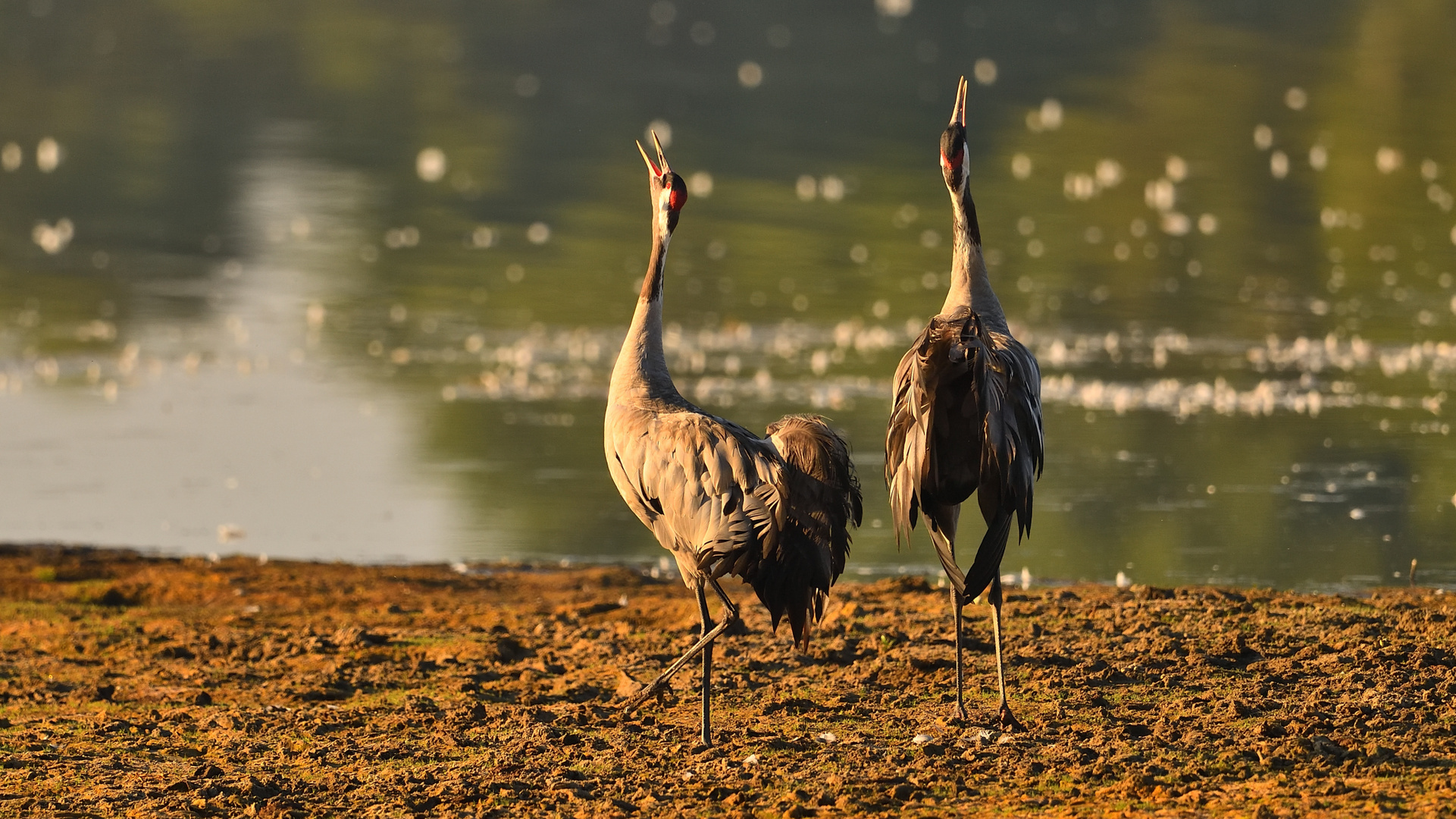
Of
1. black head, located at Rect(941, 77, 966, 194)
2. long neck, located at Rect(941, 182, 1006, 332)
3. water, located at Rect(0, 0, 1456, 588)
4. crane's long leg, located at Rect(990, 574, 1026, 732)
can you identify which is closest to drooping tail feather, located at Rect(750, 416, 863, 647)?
crane's long leg, located at Rect(990, 574, 1026, 732)

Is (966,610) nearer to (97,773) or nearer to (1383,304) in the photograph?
(97,773)

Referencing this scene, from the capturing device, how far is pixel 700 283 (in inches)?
823

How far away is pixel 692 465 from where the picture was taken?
7715mm

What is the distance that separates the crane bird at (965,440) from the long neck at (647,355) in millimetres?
1167

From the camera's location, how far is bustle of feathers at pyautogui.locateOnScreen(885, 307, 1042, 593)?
7191 millimetres

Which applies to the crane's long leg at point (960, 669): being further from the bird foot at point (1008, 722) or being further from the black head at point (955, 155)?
the black head at point (955, 155)

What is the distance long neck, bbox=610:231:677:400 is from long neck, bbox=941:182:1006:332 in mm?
1278

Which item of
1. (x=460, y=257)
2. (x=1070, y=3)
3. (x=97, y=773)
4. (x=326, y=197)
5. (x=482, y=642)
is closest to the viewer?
(x=97, y=773)

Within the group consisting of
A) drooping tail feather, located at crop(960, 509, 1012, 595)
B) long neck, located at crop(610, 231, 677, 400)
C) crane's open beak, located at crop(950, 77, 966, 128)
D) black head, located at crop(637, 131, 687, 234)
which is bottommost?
drooping tail feather, located at crop(960, 509, 1012, 595)

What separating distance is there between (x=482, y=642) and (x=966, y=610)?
8.31 feet

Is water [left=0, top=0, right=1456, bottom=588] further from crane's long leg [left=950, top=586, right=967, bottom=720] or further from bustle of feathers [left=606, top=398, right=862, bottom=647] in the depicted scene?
bustle of feathers [left=606, top=398, right=862, bottom=647]

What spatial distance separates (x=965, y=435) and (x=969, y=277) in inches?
49.1

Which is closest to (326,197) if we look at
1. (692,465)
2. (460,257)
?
(460,257)

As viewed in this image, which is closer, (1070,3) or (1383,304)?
(1383,304)
